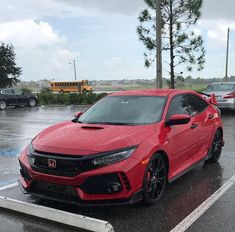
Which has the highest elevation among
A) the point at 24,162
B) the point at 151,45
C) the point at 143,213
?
the point at 151,45

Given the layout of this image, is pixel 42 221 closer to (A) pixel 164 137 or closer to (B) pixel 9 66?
(A) pixel 164 137

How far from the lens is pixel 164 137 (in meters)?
5.86

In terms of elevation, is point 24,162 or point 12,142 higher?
point 24,162

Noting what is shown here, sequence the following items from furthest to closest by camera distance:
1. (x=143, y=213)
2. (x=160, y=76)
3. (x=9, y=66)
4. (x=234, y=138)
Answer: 1. (x=9, y=66)
2. (x=160, y=76)
3. (x=234, y=138)
4. (x=143, y=213)

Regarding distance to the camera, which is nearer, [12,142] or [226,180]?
[226,180]

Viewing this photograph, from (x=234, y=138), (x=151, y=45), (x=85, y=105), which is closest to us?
(x=234, y=138)

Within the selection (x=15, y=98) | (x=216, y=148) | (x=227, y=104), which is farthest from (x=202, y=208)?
(x=15, y=98)

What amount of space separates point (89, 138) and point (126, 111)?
48.1 inches

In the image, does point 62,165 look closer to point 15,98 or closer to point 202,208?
point 202,208

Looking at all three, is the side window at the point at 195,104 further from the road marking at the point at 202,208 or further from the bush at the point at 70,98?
the bush at the point at 70,98

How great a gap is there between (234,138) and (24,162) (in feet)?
23.8

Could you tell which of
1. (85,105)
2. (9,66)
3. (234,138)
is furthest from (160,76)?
(9,66)

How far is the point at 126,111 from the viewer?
645cm

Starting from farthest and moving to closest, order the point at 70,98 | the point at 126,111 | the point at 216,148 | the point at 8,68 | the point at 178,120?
the point at 8,68 < the point at 70,98 < the point at 216,148 < the point at 126,111 < the point at 178,120
